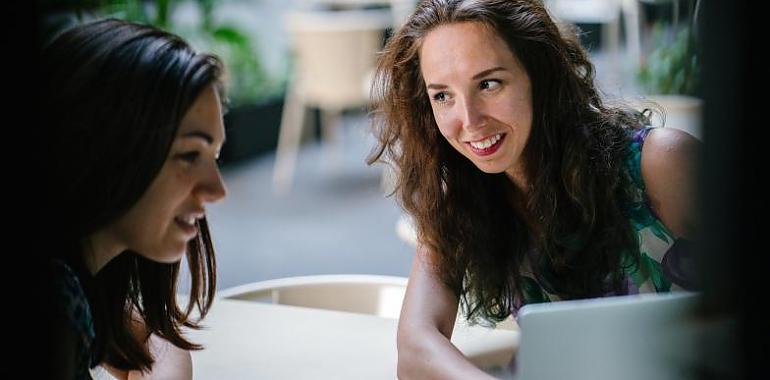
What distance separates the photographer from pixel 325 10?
7.51 metres

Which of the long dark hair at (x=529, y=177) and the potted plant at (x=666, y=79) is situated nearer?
the long dark hair at (x=529, y=177)

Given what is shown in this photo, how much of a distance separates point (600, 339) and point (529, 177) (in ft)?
2.49

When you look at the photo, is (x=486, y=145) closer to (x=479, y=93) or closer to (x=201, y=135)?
(x=479, y=93)

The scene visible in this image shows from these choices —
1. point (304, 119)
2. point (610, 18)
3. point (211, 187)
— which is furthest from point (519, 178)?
point (610, 18)

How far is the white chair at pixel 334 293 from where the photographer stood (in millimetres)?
1844

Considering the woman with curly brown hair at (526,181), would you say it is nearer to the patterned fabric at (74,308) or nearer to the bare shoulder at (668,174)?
the bare shoulder at (668,174)

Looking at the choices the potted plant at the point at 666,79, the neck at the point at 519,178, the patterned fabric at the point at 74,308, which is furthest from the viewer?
the potted plant at the point at 666,79

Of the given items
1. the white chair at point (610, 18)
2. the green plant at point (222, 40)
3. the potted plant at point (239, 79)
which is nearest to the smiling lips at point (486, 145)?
the green plant at point (222, 40)

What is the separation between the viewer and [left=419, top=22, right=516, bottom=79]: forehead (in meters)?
1.40

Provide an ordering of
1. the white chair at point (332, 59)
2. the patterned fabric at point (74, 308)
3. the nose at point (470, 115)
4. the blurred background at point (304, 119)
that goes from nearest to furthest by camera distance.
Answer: the patterned fabric at point (74, 308)
the nose at point (470, 115)
the blurred background at point (304, 119)
the white chair at point (332, 59)

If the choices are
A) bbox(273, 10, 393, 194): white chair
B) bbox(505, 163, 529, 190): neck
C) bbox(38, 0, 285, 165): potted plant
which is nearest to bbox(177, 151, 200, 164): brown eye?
bbox(505, 163, 529, 190): neck

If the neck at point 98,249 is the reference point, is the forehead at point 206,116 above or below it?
above

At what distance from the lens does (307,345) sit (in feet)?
4.86

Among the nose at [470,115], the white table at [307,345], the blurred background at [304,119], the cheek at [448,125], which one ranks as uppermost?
the nose at [470,115]
